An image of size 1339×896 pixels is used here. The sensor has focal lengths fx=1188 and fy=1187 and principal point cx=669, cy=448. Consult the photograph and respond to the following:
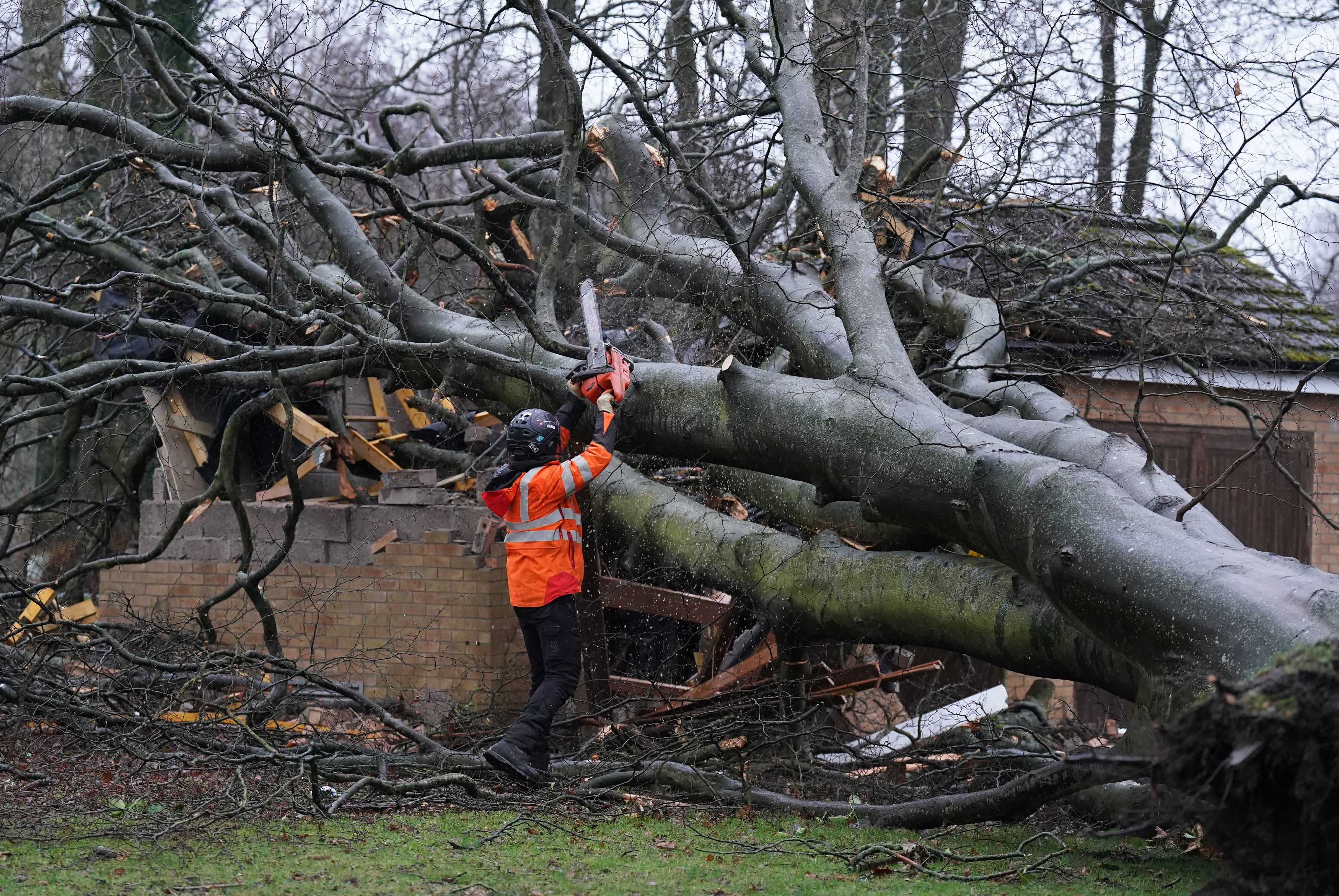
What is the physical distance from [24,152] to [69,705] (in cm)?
865

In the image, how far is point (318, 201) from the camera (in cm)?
728

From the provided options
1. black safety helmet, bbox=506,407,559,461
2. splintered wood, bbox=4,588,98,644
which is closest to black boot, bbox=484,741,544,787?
black safety helmet, bbox=506,407,559,461

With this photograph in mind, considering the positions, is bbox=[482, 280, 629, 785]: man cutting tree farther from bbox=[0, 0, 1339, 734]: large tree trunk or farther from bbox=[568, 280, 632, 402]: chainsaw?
bbox=[0, 0, 1339, 734]: large tree trunk

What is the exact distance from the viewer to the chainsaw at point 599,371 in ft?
19.6

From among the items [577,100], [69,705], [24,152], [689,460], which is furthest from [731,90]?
[24,152]

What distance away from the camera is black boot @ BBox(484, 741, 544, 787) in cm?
563

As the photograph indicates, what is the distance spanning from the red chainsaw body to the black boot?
1780 mm

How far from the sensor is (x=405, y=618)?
335 inches

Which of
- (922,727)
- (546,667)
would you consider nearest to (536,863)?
(546,667)

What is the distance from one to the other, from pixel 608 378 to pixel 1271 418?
585 centimetres

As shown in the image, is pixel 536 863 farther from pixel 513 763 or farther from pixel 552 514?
pixel 552 514

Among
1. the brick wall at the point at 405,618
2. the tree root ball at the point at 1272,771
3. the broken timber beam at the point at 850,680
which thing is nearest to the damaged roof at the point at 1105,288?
the broken timber beam at the point at 850,680

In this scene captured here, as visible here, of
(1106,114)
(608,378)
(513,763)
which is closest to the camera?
(513,763)

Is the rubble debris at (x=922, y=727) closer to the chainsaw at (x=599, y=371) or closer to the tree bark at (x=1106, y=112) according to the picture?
the chainsaw at (x=599, y=371)
